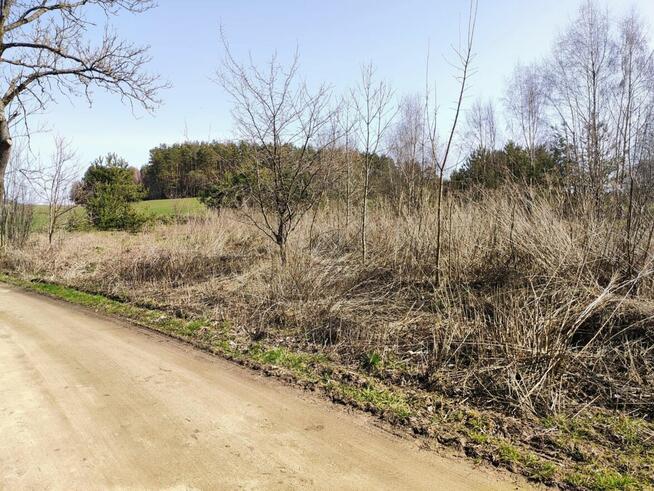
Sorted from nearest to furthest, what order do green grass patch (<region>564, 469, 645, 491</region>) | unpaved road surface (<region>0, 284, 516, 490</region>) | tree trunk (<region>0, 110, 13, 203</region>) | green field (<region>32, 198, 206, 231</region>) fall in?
green grass patch (<region>564, 469, 645, 491</region>) → unpaved road surface (<region>0, 284, 516, 490</region>) → tree trunk (<region>0, 110, 13, 203</region>) → green field (<region>32, 198, 206, 231</region>)

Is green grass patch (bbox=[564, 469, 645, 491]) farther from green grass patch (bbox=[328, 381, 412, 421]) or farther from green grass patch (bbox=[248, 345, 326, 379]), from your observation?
green grass patch (bbox=[248, 345, 326, 379])

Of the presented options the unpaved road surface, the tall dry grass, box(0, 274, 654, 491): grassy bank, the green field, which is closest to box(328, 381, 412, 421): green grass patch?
box(0, 274, 654, 491): grassy bank

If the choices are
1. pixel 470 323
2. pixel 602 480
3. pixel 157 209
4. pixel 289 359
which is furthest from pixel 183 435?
pixel 157 209

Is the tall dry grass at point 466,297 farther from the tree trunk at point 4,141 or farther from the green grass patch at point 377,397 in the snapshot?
the tree trunk at point 4,141

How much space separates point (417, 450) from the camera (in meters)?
3.22

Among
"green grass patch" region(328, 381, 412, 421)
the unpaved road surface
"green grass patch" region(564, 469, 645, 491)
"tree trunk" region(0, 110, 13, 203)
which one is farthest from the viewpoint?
"tree trunk" region(0, 110, 13, 203)

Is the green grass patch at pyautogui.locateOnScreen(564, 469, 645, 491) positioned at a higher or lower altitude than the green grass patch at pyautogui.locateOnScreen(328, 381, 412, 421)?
lower

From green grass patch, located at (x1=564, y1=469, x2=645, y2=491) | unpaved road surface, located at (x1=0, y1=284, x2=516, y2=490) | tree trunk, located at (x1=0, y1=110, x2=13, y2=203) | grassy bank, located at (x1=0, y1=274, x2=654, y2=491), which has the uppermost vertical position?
tree trunk, located at (x1=0, y1=110, x2=13, y2=203)

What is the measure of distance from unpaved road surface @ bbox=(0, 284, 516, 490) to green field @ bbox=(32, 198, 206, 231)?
977 centimetres

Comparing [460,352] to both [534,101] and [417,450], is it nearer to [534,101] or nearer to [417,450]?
[417,450]

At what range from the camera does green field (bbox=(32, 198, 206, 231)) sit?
14703 mm

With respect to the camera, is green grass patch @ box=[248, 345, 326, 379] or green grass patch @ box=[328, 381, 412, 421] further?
green grass patch @ box=[248, 345, 326, 379]

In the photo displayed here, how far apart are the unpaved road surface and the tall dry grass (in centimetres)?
115

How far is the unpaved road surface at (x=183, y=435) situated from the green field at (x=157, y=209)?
9.77 m
